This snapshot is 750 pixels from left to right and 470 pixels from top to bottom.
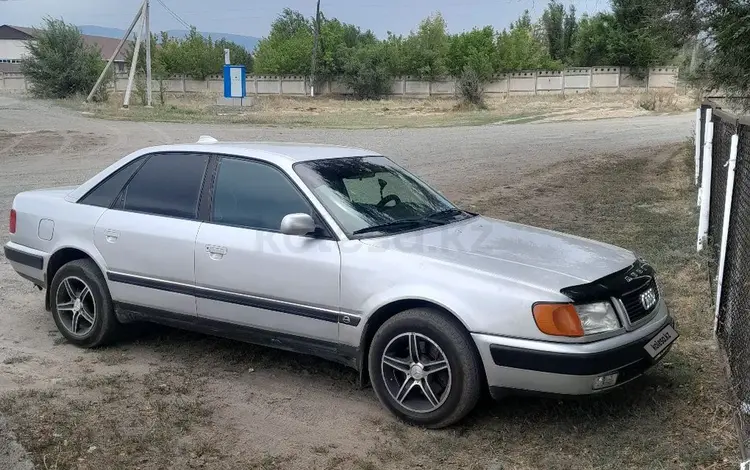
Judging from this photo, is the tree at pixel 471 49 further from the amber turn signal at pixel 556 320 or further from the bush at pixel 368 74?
the amber turn signal at pixel 556 320

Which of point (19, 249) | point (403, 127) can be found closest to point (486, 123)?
point (403, 127)

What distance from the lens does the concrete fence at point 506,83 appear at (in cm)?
5809

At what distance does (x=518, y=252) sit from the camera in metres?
4.48

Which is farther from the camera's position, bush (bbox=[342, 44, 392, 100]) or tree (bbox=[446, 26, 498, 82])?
tree (bbox=[446, 26, 498, 82])

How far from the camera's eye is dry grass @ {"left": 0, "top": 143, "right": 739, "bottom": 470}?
384 centimetres

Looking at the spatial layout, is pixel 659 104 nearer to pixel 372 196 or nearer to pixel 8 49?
pixel 372 196

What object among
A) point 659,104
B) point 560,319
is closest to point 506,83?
point 659,104

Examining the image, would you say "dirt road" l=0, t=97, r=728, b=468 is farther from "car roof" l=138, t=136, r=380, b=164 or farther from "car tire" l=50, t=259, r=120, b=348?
"car roof" l=138, t=136, r=380, b=164

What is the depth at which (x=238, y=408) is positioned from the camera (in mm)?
4523

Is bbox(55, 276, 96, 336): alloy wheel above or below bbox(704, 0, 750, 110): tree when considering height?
below

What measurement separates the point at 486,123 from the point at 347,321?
2891 cm

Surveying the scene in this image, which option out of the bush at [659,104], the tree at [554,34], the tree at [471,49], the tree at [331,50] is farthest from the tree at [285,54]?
the bush at [659,104]

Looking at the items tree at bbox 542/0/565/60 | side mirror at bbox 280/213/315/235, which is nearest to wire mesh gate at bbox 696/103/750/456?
side mirror at bbox 280/213/315/235

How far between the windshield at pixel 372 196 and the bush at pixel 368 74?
58.4 meters
